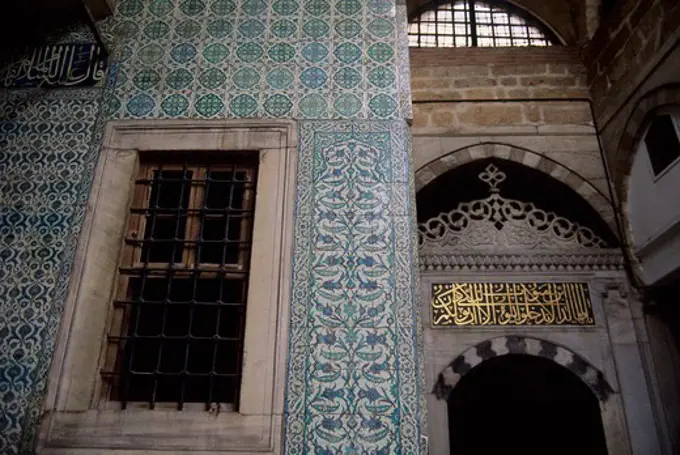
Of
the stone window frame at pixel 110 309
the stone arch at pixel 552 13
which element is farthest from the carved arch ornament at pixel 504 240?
the stone arch at pixel 552 13

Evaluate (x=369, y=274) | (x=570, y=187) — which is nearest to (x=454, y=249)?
(x=570, y=187)

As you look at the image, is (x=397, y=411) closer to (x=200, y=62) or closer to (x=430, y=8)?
(x=200, y=62)

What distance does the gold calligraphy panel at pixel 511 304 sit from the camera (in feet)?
13.9

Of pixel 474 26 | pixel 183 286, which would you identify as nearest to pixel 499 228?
pixel 474 26

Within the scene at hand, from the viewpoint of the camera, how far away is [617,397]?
394 centimetres

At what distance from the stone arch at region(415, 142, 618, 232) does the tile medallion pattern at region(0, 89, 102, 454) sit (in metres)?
2.63

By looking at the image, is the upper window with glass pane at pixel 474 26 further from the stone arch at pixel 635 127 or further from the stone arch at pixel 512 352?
the stone arch at pixel 512 352

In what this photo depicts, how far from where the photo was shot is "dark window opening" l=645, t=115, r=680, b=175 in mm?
3566

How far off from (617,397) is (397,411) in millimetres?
2562

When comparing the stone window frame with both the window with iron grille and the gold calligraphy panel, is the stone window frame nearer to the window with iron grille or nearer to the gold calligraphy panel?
the window with iron grille

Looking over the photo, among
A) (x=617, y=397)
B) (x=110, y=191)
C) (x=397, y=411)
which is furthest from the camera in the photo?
(x=617, y=397)

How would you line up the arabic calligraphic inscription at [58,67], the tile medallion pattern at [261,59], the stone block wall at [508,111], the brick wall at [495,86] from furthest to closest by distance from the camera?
the brick wall at [495,86] → the stone block wall at [508,111] → the arabic calligraphic inscription at [58,67] → the tile medallion pattern at [261,59]

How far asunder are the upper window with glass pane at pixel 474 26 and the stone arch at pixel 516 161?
1977 mm

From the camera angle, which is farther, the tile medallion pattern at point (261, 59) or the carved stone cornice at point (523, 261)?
the carved stone cornice at point (523, 261)
